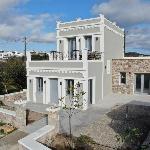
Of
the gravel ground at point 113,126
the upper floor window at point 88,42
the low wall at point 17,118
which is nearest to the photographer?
the gravel ground at point 113,126

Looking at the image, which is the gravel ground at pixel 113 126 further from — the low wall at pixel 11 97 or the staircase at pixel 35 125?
the low wall at pixel 11 97

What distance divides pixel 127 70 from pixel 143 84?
7.53ft

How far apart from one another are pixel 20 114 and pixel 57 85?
697 centimetres

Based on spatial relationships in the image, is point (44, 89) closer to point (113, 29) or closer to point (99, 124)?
point (99, 124)

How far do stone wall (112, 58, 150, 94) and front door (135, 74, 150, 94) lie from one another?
24.5 inches

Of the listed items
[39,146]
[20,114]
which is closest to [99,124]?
[20,114]

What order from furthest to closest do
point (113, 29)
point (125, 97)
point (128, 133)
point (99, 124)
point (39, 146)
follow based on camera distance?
point (113, 29) → point (125, 97) → point (99, 124) → point (39, 146) → point (128, 133)

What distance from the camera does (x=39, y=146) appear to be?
11.9 metres

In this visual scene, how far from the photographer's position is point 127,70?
29047mm

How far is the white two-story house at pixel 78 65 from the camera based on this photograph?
22641 mm

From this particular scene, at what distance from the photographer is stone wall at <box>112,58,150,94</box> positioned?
28244mm

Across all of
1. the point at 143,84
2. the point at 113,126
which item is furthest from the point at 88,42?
the point at 113,126

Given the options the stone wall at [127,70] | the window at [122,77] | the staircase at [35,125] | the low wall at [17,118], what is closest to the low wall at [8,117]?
the low wall at [17,118]

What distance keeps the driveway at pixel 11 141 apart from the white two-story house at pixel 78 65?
22.7ft
